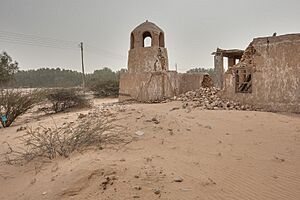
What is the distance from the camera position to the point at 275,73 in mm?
9625

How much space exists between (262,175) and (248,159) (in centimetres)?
71

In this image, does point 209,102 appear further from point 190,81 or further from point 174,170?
point 174,170

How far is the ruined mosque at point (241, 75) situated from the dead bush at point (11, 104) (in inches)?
196

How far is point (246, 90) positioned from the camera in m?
10.9

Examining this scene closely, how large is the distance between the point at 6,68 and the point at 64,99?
16.7 metres

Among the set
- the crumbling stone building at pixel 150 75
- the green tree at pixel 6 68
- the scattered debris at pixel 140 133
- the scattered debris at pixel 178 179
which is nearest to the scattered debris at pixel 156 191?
the scattered debris at pixel 178 179

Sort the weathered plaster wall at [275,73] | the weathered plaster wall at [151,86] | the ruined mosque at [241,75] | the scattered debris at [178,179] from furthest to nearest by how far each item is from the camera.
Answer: the weathered plaster wall at [151,86] → the ruined mosque at [241,75] → the weathered plaster wall at [275,73] → the scattered debris at [178,179]

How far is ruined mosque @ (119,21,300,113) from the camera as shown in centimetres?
929

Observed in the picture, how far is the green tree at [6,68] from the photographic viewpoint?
90.1ft

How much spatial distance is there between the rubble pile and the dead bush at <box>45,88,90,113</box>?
20.4 feet

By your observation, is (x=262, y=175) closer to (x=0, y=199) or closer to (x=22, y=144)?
(x=0, y=199)

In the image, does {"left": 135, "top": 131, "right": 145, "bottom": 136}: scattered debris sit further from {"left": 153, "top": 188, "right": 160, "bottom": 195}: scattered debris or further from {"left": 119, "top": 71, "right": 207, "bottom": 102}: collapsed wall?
{"left": 119, "top": 71, "right": 207, "bottom": 102}: collapsed wall

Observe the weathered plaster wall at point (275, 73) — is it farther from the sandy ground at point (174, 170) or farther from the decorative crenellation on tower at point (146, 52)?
the decorative crenellation on tower at point (146, 52)

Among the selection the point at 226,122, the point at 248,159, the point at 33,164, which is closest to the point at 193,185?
the point at 248,159
